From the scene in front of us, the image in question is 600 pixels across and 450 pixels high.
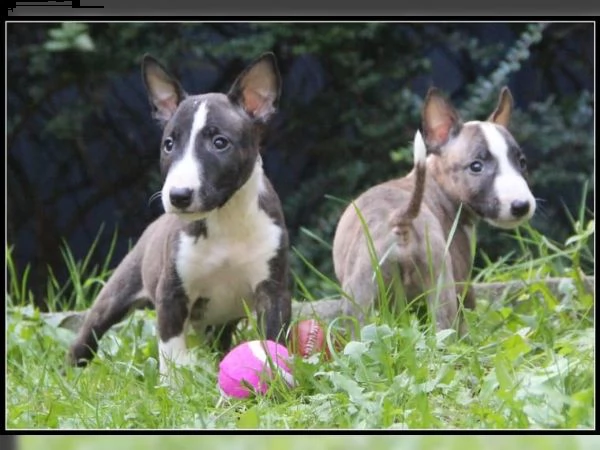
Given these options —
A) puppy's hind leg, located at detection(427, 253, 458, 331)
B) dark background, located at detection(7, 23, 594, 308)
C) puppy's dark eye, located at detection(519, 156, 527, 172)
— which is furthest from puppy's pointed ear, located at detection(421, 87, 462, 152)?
puppy's hind leg, located at detection(427, 253, 458, 331)

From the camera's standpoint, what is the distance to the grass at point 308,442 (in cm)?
267

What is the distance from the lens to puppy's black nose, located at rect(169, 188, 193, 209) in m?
2.85

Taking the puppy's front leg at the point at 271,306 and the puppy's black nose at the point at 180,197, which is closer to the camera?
the puppy's black nose at the point at 180,197

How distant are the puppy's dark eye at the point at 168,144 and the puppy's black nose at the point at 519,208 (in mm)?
747

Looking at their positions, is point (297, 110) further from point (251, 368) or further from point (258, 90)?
point (251, 368)

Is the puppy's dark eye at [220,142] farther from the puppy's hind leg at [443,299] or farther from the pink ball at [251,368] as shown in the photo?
the puppy's hind leg at [443,299]

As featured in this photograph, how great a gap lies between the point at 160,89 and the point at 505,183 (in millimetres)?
771

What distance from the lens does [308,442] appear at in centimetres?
278

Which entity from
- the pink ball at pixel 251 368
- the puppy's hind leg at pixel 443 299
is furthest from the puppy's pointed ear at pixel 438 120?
the pink ball at pixel 251 368

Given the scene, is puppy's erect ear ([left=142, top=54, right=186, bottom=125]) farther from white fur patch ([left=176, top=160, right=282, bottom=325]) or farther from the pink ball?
the pink ball

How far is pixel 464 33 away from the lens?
2803mm

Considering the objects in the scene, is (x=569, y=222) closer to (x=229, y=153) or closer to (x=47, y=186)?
(x=229, y=153)

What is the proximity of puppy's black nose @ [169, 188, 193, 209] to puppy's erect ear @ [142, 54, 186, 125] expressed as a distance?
0.21 m

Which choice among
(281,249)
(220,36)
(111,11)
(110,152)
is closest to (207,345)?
(281,249)
